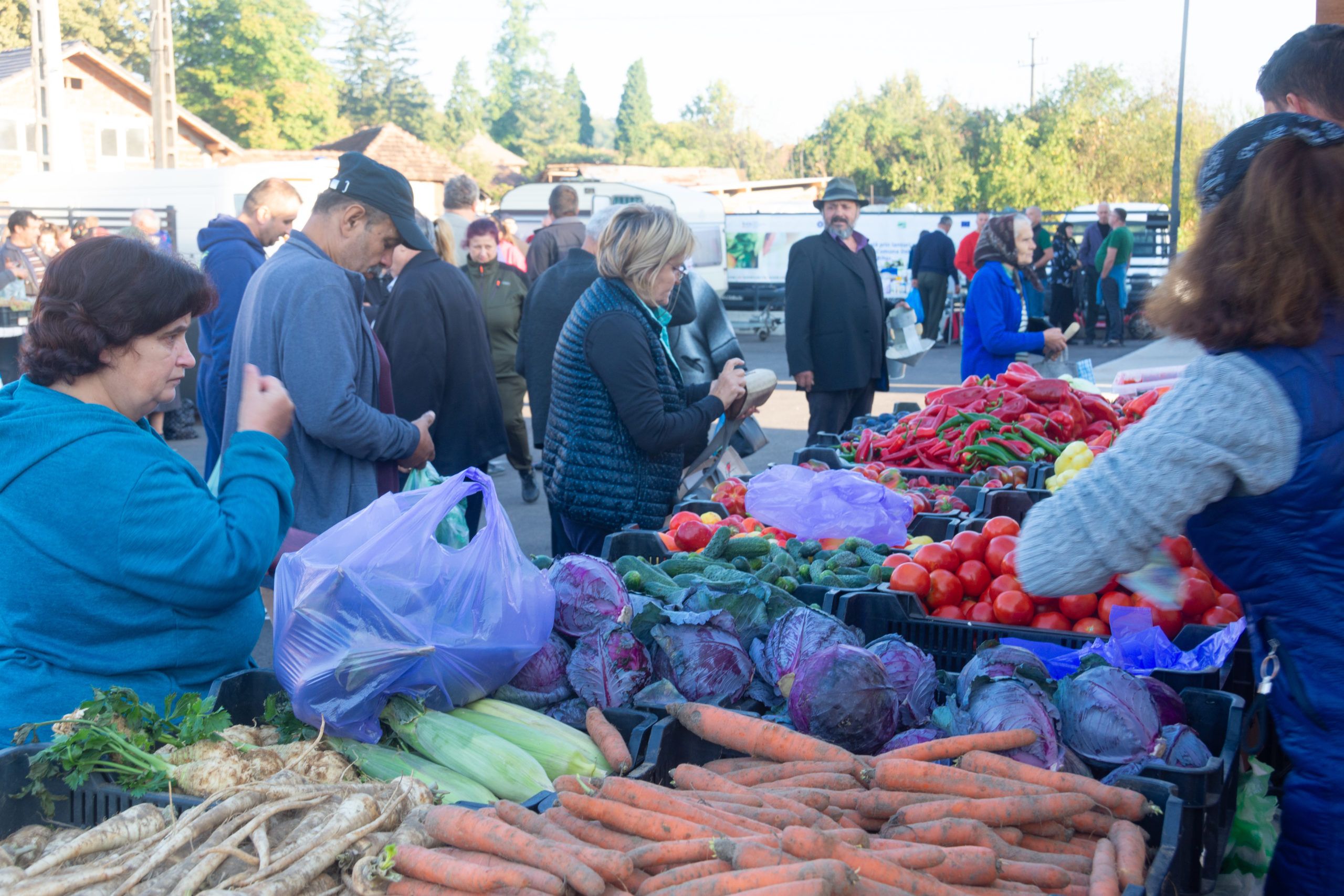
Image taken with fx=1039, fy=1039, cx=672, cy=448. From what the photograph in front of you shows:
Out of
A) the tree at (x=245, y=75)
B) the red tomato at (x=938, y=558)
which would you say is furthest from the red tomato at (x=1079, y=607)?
the tree at (x=245, y=75)

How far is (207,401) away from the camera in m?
5.11

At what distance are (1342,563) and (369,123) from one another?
86878mm

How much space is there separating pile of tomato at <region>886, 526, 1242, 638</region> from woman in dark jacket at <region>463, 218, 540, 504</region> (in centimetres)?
501

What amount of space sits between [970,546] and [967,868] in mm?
1772

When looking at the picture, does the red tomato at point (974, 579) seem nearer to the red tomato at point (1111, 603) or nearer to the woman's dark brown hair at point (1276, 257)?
the red tomato at point (1111, 603)

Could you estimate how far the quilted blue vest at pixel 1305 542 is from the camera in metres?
1.56

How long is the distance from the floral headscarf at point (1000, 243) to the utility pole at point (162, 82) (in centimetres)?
2009

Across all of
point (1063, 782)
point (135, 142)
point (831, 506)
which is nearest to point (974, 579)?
point (831, 506)

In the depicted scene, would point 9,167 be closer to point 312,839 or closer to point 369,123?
point 312,839

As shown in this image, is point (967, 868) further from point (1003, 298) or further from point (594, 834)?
point (1003, 298)

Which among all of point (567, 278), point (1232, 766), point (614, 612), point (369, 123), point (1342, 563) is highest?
point (369, 123)

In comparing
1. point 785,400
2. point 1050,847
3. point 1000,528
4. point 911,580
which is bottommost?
point 785,400

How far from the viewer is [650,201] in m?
17.8

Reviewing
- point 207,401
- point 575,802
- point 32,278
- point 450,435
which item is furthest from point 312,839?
point 32,278
